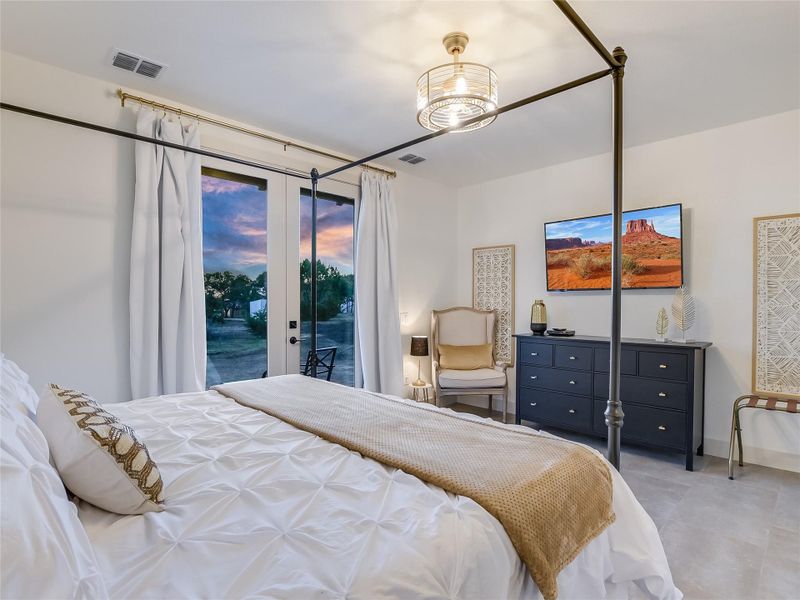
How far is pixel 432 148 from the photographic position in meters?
3.82

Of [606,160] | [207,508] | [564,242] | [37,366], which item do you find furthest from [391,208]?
[207,508]

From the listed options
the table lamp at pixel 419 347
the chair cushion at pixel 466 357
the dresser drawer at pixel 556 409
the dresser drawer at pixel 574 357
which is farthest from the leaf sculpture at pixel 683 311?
the table lamp at pixel 419 347

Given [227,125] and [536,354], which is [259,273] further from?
[536,354]

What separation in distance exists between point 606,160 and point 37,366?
4714 mm

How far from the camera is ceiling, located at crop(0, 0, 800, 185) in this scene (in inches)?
79.4

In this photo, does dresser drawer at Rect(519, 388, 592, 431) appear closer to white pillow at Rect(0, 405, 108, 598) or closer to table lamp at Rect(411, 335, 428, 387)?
table lamp at Rect(411, 335, 428, 387)

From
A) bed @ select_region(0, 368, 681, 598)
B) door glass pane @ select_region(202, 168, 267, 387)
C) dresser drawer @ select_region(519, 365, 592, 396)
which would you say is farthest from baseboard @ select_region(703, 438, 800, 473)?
door glass pane @ select_region(202, 168, 267, 387)

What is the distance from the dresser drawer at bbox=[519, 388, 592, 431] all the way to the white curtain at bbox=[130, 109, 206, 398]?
285cm

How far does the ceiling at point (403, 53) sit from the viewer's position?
79.4 inches

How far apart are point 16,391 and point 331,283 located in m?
2.75

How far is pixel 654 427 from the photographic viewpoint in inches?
128

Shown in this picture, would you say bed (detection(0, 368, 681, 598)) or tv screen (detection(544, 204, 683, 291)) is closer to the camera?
bed (detection(0, 368, 681, 598))

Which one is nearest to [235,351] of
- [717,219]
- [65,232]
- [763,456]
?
[65,232]

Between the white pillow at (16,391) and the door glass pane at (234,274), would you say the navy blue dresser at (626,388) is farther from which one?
the white pillow at (16,391)
